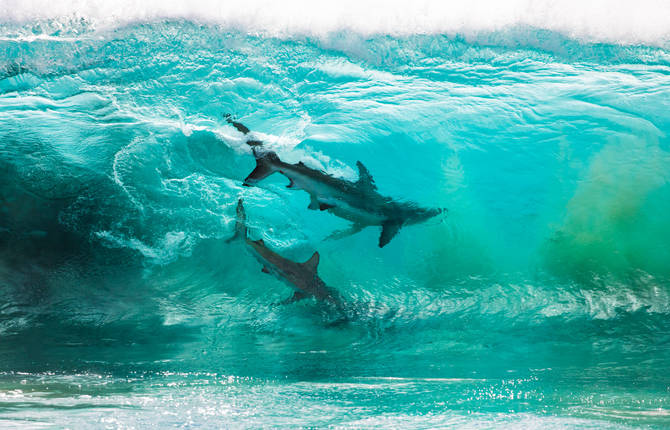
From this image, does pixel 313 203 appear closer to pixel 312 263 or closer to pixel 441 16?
pixel 312 263

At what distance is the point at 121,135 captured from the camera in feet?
15.4

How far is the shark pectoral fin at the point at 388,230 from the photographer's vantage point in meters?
4.30

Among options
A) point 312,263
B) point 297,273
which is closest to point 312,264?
point 312,263

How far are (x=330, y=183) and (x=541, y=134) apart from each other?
2.23 m

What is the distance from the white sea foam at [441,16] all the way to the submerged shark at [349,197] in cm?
156

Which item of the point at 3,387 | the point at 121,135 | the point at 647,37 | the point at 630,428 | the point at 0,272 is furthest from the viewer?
the point at 647,37

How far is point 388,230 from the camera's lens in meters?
4.36

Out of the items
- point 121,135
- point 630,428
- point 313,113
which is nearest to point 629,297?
point 630,428

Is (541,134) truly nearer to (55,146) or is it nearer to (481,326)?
(481,326)

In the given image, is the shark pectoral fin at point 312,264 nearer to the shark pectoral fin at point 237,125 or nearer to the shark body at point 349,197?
the shark body at point 349,197

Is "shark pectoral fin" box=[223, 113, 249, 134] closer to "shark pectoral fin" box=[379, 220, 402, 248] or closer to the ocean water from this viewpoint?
the ocean water

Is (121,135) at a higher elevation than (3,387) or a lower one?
higher

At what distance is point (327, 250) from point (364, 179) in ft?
2.37

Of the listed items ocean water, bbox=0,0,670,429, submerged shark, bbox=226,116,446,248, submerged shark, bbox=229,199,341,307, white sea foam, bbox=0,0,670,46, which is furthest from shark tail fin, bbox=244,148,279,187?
white sea foam, bbox=0,0,670,46
